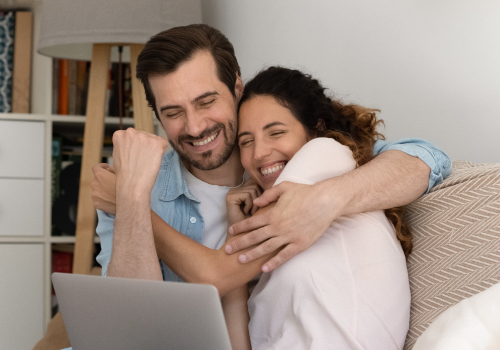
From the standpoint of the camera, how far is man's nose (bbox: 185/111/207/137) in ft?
4.34

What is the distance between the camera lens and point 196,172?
1.47 m

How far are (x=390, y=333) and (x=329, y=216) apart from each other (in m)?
0.25

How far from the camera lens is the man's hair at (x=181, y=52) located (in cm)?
134

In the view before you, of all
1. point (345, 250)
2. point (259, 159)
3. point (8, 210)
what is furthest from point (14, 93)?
point (345, 250)

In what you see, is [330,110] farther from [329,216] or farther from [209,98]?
[329,216]

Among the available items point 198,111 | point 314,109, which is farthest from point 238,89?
→ point 314,109

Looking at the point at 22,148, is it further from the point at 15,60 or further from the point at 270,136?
the point at 270,136

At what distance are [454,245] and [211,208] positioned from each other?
26.9 inches

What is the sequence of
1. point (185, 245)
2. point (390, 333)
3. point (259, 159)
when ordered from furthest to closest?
point (259, 159) < point (185, 245) < point (390, 333)

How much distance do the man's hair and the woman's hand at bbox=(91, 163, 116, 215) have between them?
0.33m

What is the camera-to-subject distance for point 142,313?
75 cm

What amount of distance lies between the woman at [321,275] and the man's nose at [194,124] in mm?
195

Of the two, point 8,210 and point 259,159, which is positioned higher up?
point 259,159

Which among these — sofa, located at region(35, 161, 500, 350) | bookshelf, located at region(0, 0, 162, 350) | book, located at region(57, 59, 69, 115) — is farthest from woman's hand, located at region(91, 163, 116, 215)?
book, located at region(57, 59, 69, 115)
